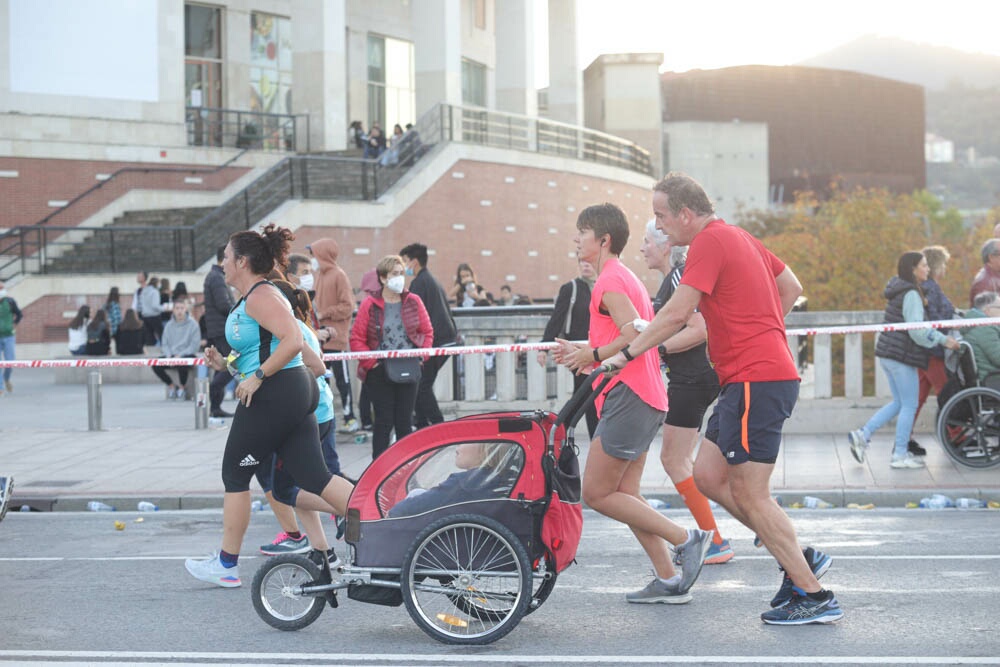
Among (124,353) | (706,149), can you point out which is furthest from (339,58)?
(706,149)

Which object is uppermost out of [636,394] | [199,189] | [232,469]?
[199,189]

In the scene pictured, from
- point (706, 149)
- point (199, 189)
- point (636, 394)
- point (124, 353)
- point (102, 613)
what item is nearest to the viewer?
point (636, 394)

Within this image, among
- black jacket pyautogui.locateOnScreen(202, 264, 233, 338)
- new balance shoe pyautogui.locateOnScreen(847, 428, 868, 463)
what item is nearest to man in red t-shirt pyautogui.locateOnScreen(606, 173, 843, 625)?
new balance shoe pyautogui.locateOnScreen(847, 428, 868, 463)

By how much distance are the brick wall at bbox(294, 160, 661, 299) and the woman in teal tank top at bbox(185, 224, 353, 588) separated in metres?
22.7

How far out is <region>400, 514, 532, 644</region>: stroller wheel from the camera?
19.2 feet

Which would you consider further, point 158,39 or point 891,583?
point 158,39

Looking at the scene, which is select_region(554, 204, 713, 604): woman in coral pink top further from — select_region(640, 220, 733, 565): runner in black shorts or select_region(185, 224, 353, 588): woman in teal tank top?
select_region(185, 224, 353, 588): woman in teal tank top

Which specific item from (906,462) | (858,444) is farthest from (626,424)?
(906,462)

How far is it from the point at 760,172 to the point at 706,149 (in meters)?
5.79

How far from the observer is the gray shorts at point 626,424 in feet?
21.0

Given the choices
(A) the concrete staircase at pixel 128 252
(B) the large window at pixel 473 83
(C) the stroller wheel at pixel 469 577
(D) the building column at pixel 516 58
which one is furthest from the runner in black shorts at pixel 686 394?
(B) the large window at pixel 473 83

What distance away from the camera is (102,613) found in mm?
6898

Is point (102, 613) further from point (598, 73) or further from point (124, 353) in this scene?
point (598, 73)

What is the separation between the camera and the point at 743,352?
6.02 metres
